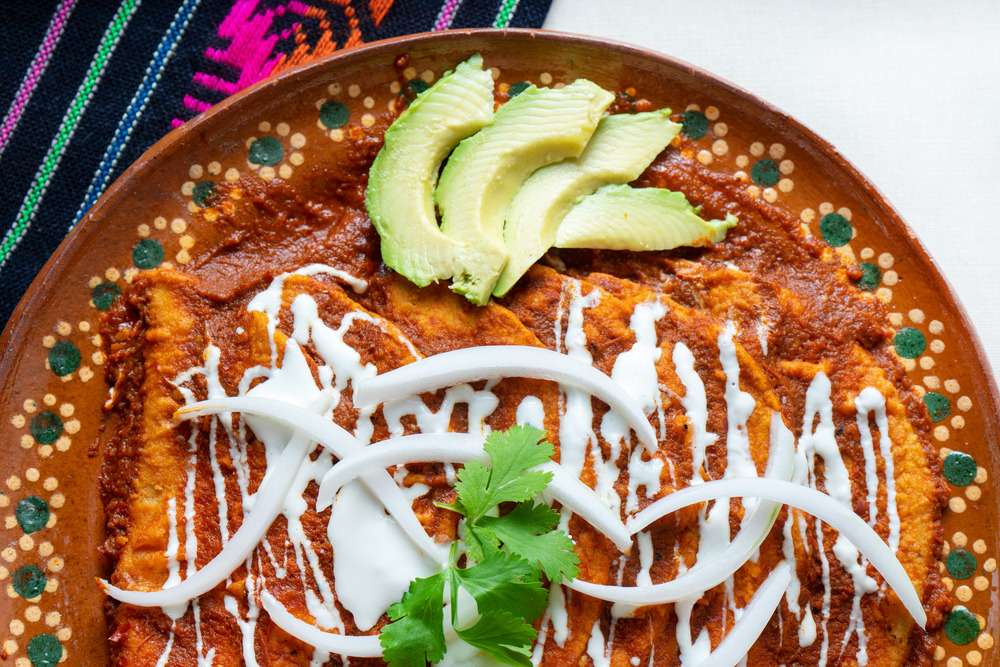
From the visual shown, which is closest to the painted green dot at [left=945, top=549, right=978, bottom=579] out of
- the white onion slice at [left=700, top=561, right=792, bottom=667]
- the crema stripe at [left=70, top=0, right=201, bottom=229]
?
the white onion slice at [left=700, top=561, right=792, bottom=667]

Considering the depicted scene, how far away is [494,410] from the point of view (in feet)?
10.4

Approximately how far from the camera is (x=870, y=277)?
11.8ft

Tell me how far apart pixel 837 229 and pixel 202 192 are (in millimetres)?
2529

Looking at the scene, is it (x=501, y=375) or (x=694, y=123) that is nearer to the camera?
(x=501, y=375)

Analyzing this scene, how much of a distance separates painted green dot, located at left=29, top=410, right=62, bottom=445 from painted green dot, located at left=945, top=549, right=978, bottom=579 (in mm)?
3463

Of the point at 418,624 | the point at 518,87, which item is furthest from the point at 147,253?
the point at 418,624

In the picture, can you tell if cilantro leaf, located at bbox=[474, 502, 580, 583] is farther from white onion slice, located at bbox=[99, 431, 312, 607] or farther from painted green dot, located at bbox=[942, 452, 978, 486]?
painted green dot, located at bbox=[942, 452, 978, 486]

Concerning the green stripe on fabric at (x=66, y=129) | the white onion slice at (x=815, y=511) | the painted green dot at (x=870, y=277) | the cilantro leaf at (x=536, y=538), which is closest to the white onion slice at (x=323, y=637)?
the cilantro leaf at (x=536, y=538)

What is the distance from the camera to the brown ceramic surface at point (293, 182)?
340 centimetres

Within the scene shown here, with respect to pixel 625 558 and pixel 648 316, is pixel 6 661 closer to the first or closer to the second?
pixel 625 558

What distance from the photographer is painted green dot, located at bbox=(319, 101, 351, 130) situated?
11.6 ft

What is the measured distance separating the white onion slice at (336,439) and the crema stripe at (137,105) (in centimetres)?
124

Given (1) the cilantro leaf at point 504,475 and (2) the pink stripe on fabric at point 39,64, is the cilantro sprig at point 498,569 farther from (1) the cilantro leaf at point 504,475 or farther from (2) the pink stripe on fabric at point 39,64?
(2) the pink stripe on fabric at point 39,64

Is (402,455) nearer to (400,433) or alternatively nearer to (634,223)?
(400,433)
